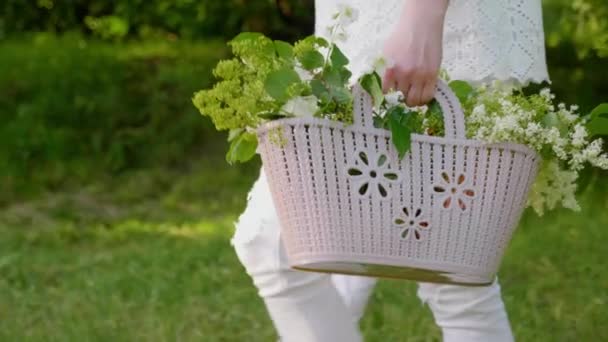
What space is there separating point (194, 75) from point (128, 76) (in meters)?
0.40

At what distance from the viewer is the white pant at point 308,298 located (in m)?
2.05

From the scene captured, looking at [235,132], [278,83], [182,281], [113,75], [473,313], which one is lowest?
[113,75]

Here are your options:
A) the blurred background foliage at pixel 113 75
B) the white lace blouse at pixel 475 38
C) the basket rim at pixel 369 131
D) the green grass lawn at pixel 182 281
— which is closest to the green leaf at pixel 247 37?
the basket rim at pixel 369 131

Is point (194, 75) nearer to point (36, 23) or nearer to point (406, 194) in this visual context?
point (36, 23)

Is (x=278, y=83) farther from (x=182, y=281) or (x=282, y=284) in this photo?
(x=182, y=281)

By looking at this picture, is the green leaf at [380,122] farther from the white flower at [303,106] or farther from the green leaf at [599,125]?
the green leaf at [599,125]

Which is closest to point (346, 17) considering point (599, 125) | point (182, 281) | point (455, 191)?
point (455, 191)

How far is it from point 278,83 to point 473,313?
67 centimetres

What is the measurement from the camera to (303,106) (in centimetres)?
176

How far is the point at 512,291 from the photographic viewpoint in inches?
150

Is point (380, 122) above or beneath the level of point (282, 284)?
above

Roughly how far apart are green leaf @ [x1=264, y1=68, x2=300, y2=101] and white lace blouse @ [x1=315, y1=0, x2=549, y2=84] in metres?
0.29

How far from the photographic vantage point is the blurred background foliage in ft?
20.2

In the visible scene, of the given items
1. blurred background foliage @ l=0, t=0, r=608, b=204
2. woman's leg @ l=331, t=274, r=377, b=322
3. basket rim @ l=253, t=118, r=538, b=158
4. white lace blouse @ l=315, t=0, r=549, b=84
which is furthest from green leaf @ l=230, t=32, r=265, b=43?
blurred background foliage @ l=0, t=0, r=608, b=204
